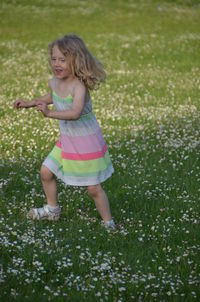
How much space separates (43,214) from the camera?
819 centimetres

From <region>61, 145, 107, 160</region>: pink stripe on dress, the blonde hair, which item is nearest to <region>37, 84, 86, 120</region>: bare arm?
the blonde hair

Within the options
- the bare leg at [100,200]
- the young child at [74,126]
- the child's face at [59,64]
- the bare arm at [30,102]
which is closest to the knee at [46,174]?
the young child at [74,126]

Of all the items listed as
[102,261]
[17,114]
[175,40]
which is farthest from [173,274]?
[175,40]

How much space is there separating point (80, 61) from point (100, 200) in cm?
173

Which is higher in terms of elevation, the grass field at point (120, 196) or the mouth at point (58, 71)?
the mouth at point (58, 71)

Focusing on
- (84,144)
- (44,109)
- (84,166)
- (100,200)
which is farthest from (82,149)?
(44,109)

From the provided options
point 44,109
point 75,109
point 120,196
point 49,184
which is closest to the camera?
point 44,109

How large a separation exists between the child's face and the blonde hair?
5 cm

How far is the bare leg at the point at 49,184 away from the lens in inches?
318

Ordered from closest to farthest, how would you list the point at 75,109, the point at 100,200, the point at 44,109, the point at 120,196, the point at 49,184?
the point at 44,109
the point at 75,109
the point at 100,200
the point at 49,184
the point at 120,196

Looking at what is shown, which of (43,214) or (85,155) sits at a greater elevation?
(85,155)

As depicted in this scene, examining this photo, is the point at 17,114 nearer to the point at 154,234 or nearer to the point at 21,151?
the point at 21,151

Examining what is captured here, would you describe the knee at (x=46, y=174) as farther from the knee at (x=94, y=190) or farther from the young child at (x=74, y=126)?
the knee at (x=94, y=190)

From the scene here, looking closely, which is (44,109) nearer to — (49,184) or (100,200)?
(49,184)
